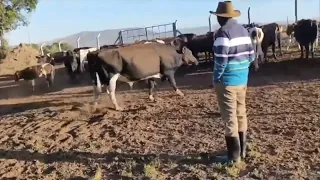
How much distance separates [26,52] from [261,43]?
19.4 metres

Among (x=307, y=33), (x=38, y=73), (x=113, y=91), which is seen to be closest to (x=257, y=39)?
(x=307, y=33)

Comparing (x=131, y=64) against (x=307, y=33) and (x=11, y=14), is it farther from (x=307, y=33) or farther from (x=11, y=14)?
(x=11, y=14)

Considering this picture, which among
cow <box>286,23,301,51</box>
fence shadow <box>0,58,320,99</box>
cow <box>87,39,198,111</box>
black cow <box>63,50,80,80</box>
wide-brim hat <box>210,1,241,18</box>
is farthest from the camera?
cow <box>286,23,301,51</box>

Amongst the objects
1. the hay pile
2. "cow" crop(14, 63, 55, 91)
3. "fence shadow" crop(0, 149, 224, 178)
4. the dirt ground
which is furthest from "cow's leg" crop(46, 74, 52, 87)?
"fence shadow" crop(0, 149, 224, 178)

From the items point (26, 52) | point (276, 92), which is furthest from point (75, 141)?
point (26, 52)

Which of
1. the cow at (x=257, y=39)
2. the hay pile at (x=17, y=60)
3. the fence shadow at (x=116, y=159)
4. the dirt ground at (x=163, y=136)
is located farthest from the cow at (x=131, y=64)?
the hay pile at (x=17, y=60)

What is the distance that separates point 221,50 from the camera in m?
6.17

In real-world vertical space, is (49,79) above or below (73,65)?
below

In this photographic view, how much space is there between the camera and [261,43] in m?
19.5

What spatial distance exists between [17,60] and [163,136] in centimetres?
2601

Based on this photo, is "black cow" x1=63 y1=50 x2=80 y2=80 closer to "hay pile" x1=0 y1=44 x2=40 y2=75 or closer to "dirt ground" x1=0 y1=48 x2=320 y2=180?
"dirt ground" x1=0 y1=48 x2=320 y2=180

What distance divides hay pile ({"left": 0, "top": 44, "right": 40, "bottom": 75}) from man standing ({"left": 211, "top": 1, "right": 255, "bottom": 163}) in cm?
2582

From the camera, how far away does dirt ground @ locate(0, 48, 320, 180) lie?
657 centimetres

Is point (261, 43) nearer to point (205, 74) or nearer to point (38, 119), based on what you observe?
point (205, 74)
